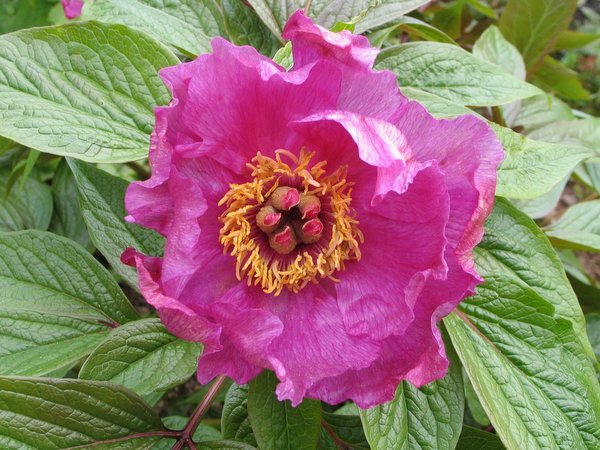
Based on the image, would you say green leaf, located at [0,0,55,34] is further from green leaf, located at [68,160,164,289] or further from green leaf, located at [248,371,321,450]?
green leaf, located at [248,371,321,450]

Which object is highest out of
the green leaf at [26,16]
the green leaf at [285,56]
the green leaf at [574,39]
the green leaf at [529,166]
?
the green leaf at [285,56]

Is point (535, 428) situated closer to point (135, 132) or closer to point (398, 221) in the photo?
point (398, 221)

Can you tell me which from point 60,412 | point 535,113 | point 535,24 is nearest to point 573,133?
point 535,113

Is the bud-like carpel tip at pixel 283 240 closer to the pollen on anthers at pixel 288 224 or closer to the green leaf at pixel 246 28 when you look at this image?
the pollen on anthers at pixel 288 224

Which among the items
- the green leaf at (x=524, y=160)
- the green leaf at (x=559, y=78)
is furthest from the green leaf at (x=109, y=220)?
the green leaf at (x=559, y=78)

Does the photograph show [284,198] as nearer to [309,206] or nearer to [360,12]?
[309,206]

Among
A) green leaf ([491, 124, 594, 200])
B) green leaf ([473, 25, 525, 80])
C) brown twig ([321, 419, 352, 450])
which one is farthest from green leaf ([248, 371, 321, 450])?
green leaf ([473, 25, 525, 80])

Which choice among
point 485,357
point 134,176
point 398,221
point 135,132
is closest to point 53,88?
point 135,132
